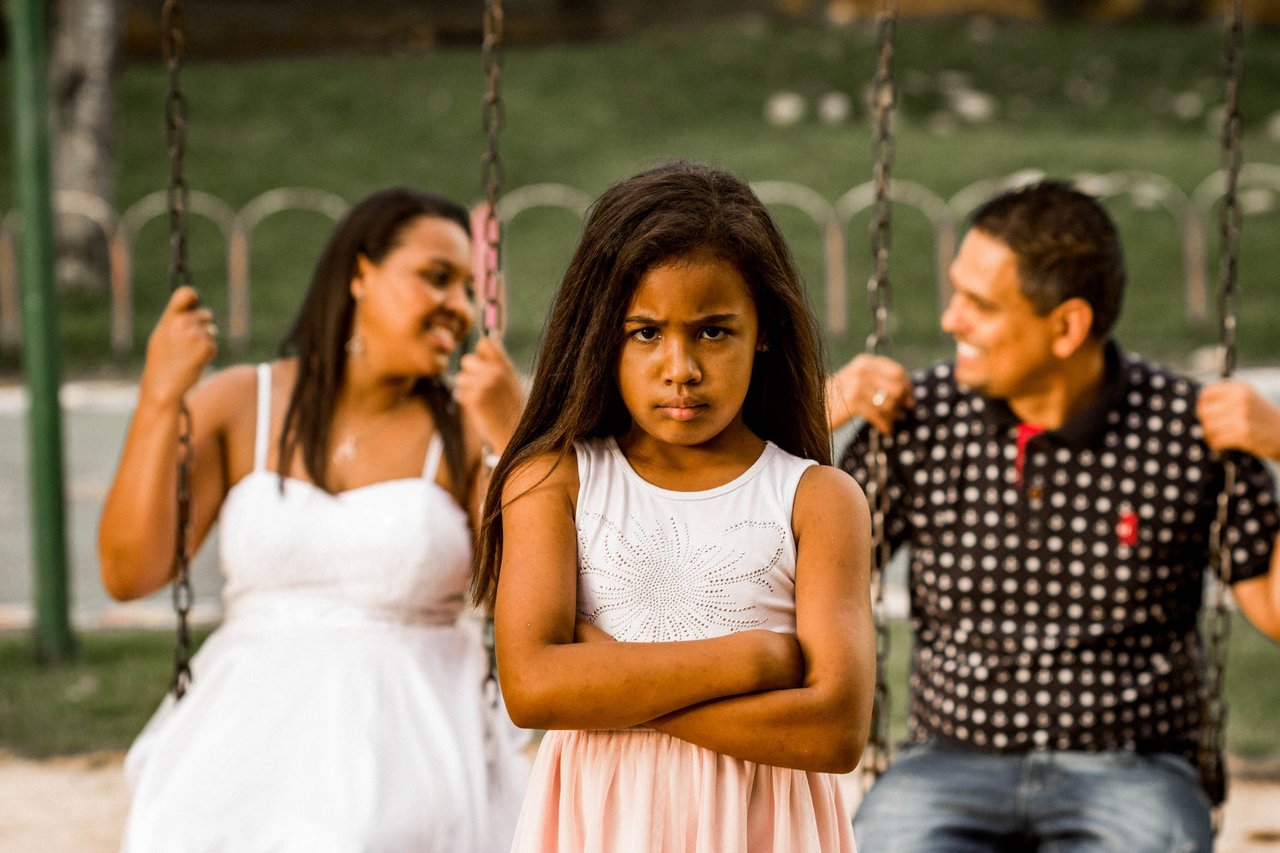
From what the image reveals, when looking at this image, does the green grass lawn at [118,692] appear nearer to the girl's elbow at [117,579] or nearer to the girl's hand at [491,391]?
the girl's elbow at [117,579]

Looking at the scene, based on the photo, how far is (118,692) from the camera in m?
5.78

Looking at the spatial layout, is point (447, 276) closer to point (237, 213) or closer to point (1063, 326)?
point (1063, 326)

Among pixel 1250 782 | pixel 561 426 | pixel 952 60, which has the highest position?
pixel 952 60

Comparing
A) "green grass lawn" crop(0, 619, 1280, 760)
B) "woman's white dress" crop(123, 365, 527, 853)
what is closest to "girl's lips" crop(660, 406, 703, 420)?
"woman's white dress" crop(123, 365, 527, 853)

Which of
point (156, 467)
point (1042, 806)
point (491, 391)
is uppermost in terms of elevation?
point (491, 391)

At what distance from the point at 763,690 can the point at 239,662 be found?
145 centimetres

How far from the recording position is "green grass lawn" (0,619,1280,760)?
17.5 feet

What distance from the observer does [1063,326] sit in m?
3.31

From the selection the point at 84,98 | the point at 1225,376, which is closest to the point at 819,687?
the point at 1225,376

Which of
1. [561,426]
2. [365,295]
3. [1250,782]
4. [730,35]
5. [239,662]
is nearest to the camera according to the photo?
[561,426]

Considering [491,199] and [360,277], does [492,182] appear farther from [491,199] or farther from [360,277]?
[360,277]

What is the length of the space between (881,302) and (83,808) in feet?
9.79

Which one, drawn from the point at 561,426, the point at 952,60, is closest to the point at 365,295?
the point at 561,426

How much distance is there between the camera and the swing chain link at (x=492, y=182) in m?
2.98
